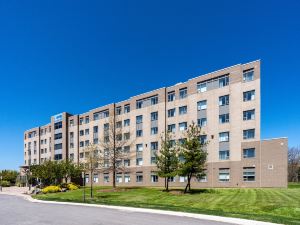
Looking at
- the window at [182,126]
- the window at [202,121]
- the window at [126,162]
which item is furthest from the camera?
the window at [126,162]

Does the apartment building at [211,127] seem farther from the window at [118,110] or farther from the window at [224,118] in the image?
the window at [224,118]

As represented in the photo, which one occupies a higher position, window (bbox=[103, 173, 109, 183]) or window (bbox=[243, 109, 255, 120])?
window (bbox=[243, 109, 255, 120])

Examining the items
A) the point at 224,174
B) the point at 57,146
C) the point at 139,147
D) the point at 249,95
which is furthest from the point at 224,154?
the point at 57,146

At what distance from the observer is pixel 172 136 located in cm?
5569

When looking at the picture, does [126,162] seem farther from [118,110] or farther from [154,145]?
[118,110]

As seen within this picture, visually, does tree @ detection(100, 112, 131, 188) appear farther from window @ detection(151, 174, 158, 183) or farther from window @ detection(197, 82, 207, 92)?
window @ detection(197, 82, 207, 92)

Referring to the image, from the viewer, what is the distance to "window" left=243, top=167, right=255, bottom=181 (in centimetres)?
4456

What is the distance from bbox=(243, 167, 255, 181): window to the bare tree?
56.2 m

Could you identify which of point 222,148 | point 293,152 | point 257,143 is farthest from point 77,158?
point 293,152

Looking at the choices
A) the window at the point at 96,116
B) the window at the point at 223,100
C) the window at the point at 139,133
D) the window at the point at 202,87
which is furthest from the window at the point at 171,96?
the window at the point at 96,116

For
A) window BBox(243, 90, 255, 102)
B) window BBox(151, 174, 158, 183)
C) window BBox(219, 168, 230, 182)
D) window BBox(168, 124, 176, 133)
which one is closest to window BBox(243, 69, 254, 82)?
window BBox(243, 90, 255, 102)

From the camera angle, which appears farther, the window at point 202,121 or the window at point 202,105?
the window at point 202,105

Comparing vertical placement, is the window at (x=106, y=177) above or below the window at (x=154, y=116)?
below

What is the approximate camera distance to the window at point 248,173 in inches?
1754
